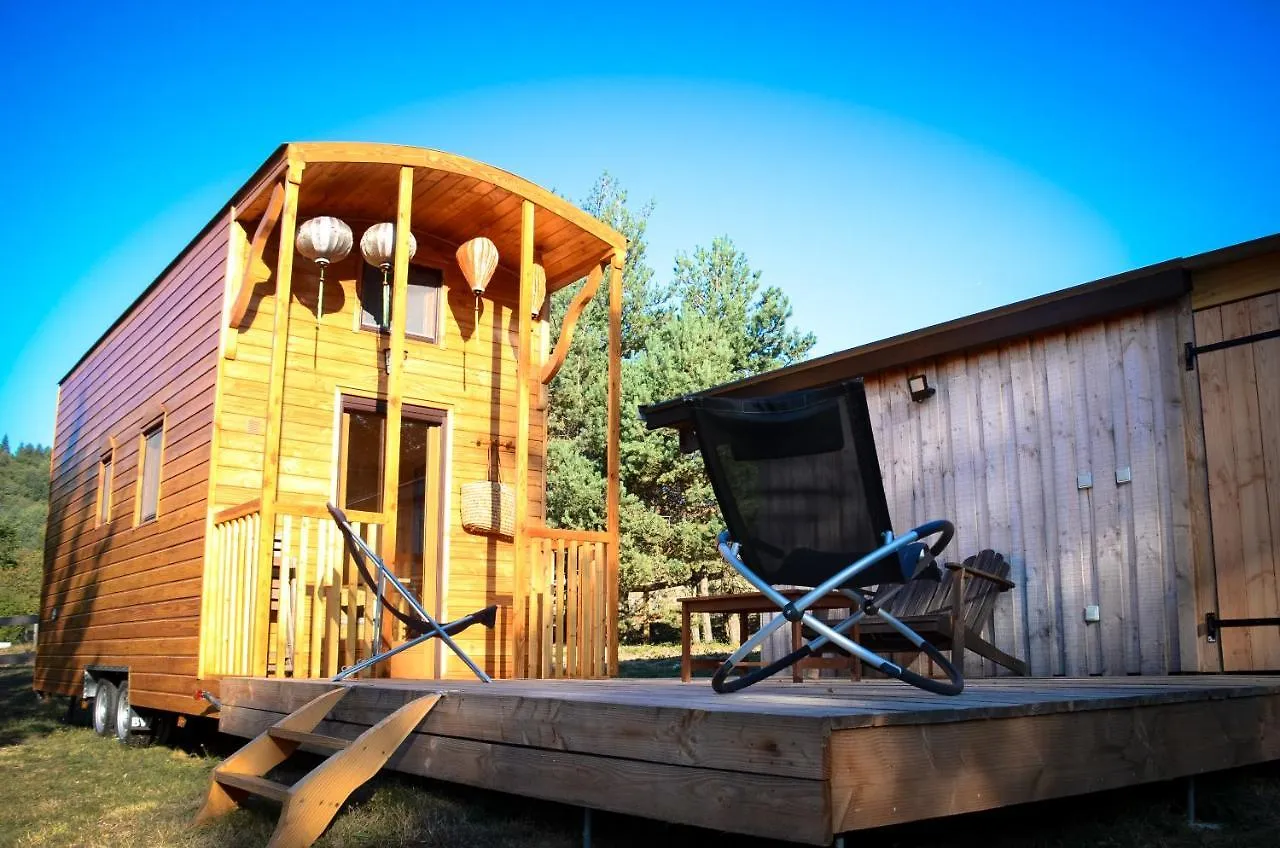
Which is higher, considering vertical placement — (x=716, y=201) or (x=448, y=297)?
(x=716, y=201)

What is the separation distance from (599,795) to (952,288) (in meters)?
35.7

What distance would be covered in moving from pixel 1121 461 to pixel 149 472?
22.7 feet

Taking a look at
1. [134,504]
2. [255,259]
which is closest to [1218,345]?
[255,259]

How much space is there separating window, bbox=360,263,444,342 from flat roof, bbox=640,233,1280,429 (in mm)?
1867

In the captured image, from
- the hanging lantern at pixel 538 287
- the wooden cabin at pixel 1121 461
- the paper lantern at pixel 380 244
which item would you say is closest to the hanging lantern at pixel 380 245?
the paper lantern at pixel 380 244

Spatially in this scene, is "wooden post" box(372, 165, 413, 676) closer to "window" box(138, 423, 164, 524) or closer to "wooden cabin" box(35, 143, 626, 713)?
"wooden cabin" box(35, 143, 626, 713)

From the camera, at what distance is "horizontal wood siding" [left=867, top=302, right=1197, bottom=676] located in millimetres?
5102

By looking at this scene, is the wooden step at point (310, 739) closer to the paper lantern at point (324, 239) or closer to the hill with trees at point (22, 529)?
the paper lantern at point (324, 239)

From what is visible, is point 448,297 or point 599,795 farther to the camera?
point 448,297

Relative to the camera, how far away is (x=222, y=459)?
6484mm

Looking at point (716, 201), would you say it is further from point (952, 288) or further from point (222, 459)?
point (222, 459)

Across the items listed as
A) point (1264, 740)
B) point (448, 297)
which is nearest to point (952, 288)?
point (448, 297)

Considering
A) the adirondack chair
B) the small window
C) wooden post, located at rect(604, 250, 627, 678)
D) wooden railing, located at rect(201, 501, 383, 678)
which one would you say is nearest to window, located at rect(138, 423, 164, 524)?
the small window

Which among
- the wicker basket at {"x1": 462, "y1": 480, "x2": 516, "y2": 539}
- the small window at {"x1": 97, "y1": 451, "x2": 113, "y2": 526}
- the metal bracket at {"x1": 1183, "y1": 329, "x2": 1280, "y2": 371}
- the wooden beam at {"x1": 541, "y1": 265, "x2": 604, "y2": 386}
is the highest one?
the wooden beam at {"x1": 541, "y1": 265, "x2": 604, "y2": 386}
